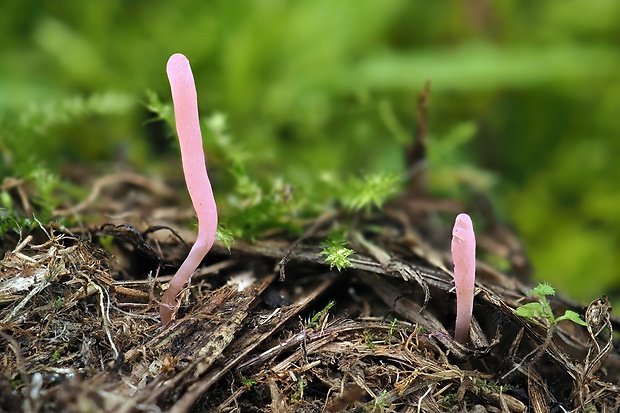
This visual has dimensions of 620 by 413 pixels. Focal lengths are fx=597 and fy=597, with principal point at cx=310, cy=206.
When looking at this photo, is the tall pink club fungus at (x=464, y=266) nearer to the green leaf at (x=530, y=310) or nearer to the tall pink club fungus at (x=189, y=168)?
the green leaf at (x=530, y=310)

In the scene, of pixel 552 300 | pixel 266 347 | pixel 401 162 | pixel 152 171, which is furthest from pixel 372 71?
pixel 266 347

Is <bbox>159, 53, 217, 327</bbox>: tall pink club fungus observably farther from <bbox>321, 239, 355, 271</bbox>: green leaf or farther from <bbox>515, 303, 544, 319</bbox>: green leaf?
<bbox>515, 303, 544, 319</bbox>: green leaf

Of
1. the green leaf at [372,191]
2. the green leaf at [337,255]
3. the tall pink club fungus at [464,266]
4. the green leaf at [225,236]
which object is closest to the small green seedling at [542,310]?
the tall pink club fungus at [464,266]

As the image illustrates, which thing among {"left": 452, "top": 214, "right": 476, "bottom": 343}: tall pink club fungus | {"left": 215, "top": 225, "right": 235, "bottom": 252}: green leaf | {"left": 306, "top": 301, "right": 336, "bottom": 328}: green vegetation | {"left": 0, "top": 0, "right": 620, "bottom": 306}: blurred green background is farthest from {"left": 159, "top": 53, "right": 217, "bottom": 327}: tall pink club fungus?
{"left": 0, "top": 0, "right": 620, "bottom": 306}: blurred green background

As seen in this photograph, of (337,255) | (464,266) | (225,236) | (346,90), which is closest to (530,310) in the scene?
(464,266)

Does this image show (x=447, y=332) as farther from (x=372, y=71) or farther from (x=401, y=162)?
(x=372, y=71)
